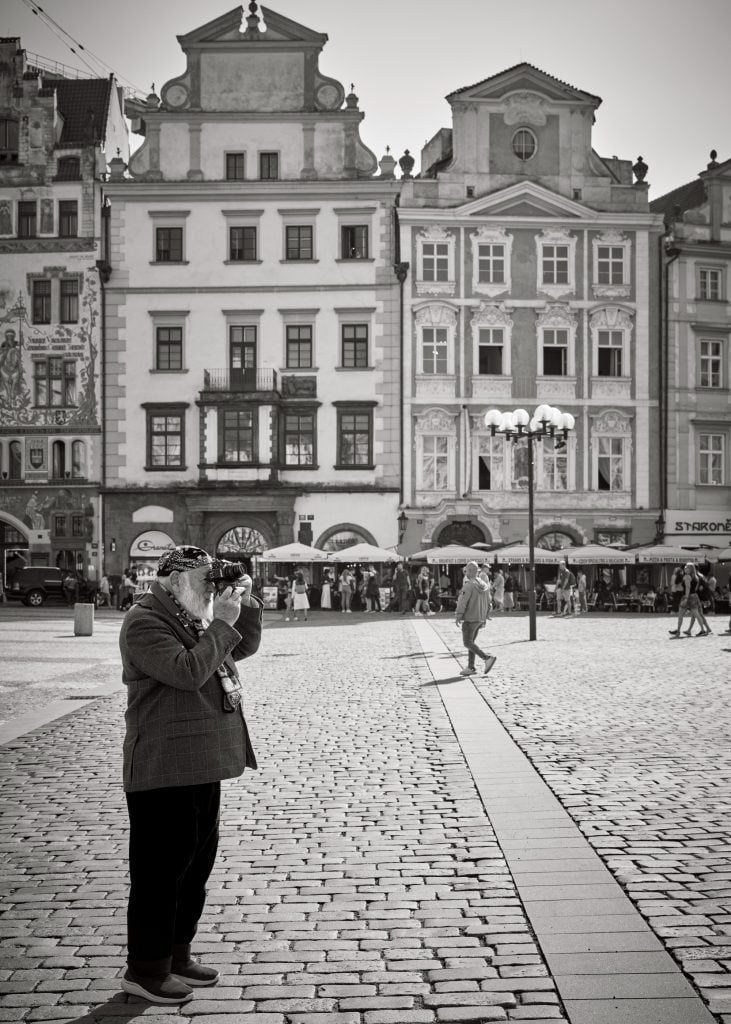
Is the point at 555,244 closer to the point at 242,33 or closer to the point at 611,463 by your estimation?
the point at 611,463

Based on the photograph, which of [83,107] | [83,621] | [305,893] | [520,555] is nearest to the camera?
[305,893]

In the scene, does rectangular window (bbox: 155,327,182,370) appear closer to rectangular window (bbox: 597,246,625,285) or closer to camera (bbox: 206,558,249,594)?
rectangular window (bbox: 597,246,625,285)

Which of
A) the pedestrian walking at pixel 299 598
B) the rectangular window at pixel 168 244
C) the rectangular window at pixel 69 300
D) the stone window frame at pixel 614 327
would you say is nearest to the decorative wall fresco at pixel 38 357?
the rectangular window at pixel 69 300

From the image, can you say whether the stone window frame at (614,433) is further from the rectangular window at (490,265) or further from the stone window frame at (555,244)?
the rectangular window at (490,265)

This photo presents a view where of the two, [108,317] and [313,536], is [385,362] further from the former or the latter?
[108,317]

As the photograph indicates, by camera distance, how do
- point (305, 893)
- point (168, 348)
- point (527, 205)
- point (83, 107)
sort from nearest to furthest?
point (305, 893)
point (527, 205)
point (168, 348)
point (83, 107)

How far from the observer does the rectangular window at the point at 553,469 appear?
4388 centimetres

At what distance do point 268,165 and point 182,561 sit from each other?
42109mm

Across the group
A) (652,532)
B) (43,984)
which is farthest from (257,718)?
(652,532)

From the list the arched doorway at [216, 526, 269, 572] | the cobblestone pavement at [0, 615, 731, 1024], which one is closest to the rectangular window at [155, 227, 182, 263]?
the arched doorway at [216, 526, 269, 572]

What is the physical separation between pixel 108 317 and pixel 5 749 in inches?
1436

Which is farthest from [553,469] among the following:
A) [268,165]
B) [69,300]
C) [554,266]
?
[69,300]

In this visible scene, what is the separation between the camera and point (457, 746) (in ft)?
32.5

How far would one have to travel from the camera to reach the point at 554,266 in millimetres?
44312
